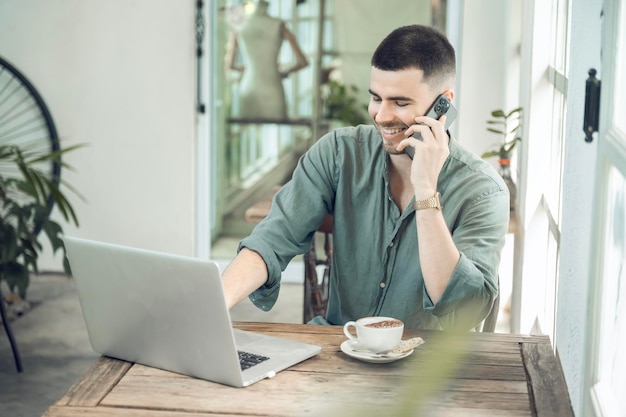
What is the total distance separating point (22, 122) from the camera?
4.67 meters

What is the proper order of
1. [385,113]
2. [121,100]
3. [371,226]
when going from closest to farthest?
1. [385,113]
2. [371,226]
3. [121,100]

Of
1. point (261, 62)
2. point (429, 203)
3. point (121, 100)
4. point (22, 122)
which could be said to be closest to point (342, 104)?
point (261, 62)

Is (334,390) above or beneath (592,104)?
beneath

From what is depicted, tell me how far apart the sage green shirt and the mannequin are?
2.56 meters

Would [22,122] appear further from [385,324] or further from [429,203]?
Result: [385,324]

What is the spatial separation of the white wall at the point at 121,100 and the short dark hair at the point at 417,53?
274 cm

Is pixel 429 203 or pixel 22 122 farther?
pixel 22 122

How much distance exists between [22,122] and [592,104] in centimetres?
367

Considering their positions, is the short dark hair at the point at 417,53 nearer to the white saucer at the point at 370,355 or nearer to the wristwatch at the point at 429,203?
the wristwatch at the point at 429,203

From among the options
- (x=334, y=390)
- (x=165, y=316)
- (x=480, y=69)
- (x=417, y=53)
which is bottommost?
(x=334, y=390)

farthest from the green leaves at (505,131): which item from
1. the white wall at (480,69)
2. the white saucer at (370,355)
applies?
the white saucer at (370,355)

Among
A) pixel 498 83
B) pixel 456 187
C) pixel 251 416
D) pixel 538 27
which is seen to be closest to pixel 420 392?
pixel 251 416

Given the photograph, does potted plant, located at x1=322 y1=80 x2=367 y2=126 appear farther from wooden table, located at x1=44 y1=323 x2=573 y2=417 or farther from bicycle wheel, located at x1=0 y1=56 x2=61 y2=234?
wooden table, located at x1=44 y1=323 x2=573 y2=417

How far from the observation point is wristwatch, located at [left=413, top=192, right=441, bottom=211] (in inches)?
71.1
